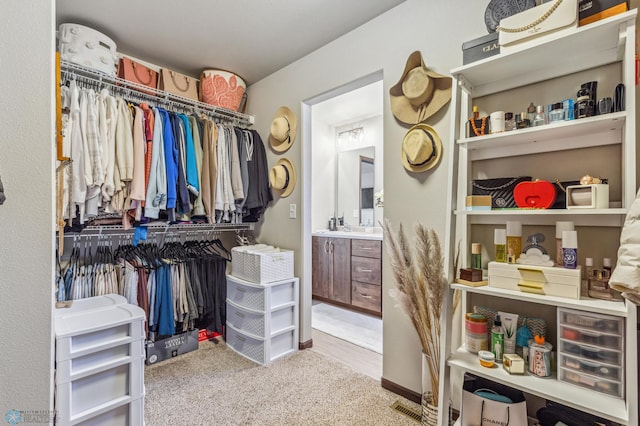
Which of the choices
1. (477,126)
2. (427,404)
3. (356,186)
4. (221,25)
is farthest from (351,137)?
(427,404)

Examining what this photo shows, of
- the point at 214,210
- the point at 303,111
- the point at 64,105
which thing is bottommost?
the point at 214,210

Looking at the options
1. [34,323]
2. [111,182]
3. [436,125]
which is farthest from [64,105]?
[436,125]

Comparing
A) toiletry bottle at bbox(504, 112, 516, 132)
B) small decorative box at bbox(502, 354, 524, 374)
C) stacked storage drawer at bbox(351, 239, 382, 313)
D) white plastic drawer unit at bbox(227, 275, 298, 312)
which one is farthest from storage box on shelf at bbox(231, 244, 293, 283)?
toiletry bottle at bbox(504, 112, 516, 132)

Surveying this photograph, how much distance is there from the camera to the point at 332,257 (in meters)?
3.77

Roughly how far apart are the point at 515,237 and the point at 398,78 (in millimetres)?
1166

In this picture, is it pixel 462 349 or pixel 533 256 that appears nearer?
pixel 533 256

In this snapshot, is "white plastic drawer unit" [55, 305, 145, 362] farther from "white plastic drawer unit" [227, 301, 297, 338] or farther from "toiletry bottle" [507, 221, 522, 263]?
"toiletry bottle" [507, 221, 522, 263]

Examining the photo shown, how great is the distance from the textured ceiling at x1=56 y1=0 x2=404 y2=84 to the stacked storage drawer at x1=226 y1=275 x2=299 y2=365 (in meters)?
1.81

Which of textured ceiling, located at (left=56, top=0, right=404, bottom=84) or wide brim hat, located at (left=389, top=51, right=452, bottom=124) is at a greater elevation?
textured ceiling, located at (left=56, top=0, right=404, bottom=84)

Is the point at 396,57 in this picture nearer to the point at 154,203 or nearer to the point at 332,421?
the point at 154,203

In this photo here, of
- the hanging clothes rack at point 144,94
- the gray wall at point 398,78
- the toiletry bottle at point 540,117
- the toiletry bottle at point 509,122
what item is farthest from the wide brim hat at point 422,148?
the hanging clothes rack at point 144,94

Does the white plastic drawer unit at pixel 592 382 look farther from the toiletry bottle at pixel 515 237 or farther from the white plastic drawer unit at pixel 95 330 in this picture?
the white plastic drawer unit at pixel 95 330

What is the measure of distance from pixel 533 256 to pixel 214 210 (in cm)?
205

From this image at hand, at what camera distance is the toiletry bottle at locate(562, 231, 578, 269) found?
117 centimetres
